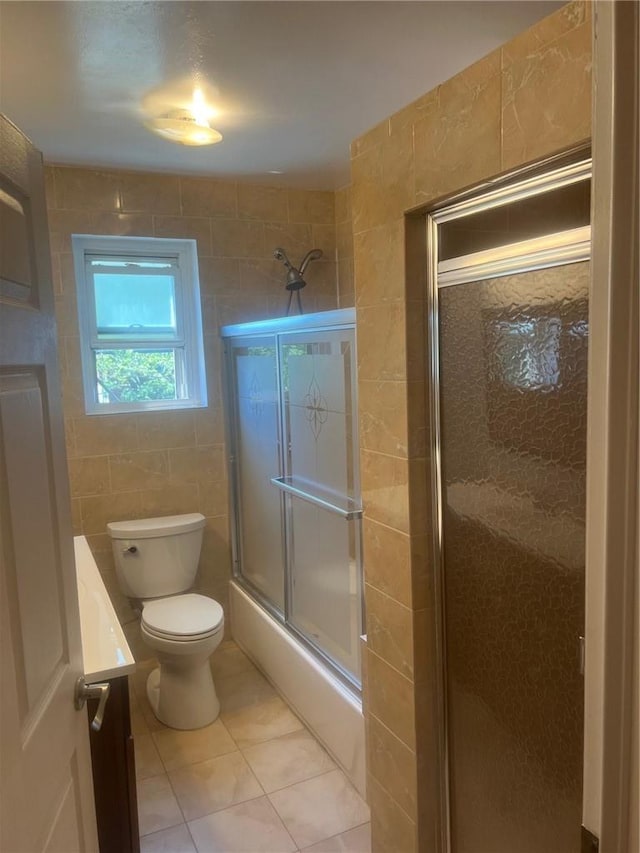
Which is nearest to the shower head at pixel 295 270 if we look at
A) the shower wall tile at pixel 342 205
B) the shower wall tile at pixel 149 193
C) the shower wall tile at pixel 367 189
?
the shower wall tile at pixel 342 205

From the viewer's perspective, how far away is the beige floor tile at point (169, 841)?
2.03m

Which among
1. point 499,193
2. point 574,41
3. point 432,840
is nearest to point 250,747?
point 432,840

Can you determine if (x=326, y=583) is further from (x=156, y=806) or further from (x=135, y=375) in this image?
(x=135, y=375)

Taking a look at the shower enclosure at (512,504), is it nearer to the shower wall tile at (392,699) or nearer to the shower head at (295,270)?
the shower wall tile at (392,699)

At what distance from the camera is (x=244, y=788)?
2316 mm

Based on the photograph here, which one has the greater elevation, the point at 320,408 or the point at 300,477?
the point at 320,408

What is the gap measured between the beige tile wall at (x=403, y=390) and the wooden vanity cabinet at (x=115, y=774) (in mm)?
684

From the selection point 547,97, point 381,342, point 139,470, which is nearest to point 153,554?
point 139,470

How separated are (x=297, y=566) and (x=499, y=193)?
1.90 meters

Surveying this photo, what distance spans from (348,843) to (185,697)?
951 millimetres

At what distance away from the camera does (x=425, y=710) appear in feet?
5.39

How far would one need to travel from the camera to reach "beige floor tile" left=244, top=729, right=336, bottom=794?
2359 millimetres

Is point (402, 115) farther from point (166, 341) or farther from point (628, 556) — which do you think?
point (166, 341)

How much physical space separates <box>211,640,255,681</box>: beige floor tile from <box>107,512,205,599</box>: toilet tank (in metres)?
0.47
